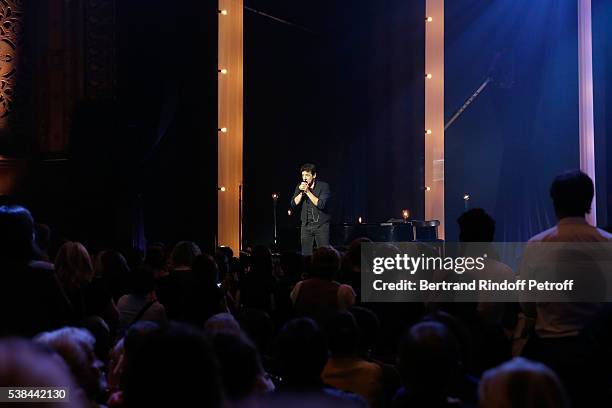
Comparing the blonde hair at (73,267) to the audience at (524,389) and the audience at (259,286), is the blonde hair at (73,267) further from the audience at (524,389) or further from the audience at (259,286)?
the audience at (524,389)

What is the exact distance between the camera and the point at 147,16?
30.7 ft

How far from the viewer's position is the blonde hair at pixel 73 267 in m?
4.50

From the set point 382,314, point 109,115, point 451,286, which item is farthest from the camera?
point 109,115

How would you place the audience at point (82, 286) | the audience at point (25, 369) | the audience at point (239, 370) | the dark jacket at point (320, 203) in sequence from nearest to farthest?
the audience at point (25, 369), the audience at point (239, 370), the audience at point (82, 286), the dark jacket at point (320, 203)

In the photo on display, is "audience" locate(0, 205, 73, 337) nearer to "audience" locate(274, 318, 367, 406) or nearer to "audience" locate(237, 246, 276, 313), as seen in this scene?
"audience" locate(274, 318, 367, 406)

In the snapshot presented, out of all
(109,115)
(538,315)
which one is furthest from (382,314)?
(109,115)

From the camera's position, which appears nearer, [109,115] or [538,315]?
[538,315]

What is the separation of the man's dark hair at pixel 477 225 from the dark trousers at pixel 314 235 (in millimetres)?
6212

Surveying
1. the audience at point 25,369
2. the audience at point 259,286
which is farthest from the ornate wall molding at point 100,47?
the audience at point 25,369

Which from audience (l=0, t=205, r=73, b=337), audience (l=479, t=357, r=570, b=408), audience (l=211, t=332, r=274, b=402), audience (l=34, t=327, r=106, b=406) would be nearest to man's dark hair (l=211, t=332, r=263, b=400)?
audience (l=211, t=332, r=274, b=402)

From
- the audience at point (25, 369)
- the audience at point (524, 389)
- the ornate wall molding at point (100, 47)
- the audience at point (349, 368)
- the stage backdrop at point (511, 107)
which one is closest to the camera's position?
the audience at point (25, 369)

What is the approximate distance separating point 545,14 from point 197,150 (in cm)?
675

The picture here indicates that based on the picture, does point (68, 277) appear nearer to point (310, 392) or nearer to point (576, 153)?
point (310, 392)

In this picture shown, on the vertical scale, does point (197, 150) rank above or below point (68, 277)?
→ above
